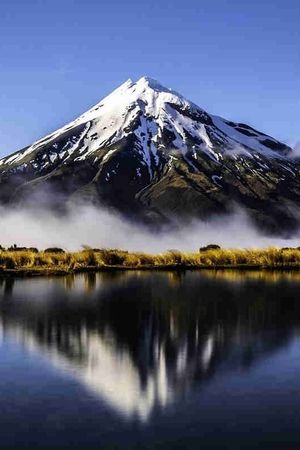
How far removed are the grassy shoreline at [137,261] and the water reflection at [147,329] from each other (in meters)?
6.99

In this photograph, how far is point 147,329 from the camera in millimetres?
18938

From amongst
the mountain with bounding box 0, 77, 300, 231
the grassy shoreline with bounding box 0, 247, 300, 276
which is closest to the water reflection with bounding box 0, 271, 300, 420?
the grassy shoreline with bounding box 0, 247, 300, 276

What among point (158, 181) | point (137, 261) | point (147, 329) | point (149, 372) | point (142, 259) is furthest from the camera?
point (158, 181)

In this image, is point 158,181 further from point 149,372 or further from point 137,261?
point 149,372

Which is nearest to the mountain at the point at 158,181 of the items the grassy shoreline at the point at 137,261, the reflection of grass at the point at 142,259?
the reflection of grass at the point at 142,259

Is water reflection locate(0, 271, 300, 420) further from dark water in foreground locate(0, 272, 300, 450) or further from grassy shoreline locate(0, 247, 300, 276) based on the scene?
grassy shoreline locate(0, 247, 300, 276)

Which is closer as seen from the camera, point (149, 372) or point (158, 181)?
point (149, 372)

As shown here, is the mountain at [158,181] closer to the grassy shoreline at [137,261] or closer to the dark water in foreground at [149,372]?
the grassy shoreline at [137,261]

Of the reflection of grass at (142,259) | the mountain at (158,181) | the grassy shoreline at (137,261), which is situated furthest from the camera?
the mountain at (158,181)

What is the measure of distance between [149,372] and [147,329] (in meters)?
5.08

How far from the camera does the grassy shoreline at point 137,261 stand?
38938mm

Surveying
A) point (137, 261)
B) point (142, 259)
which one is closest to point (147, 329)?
point (137, 261)

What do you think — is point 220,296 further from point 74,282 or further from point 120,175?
point 120,175

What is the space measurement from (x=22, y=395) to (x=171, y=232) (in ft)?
463
